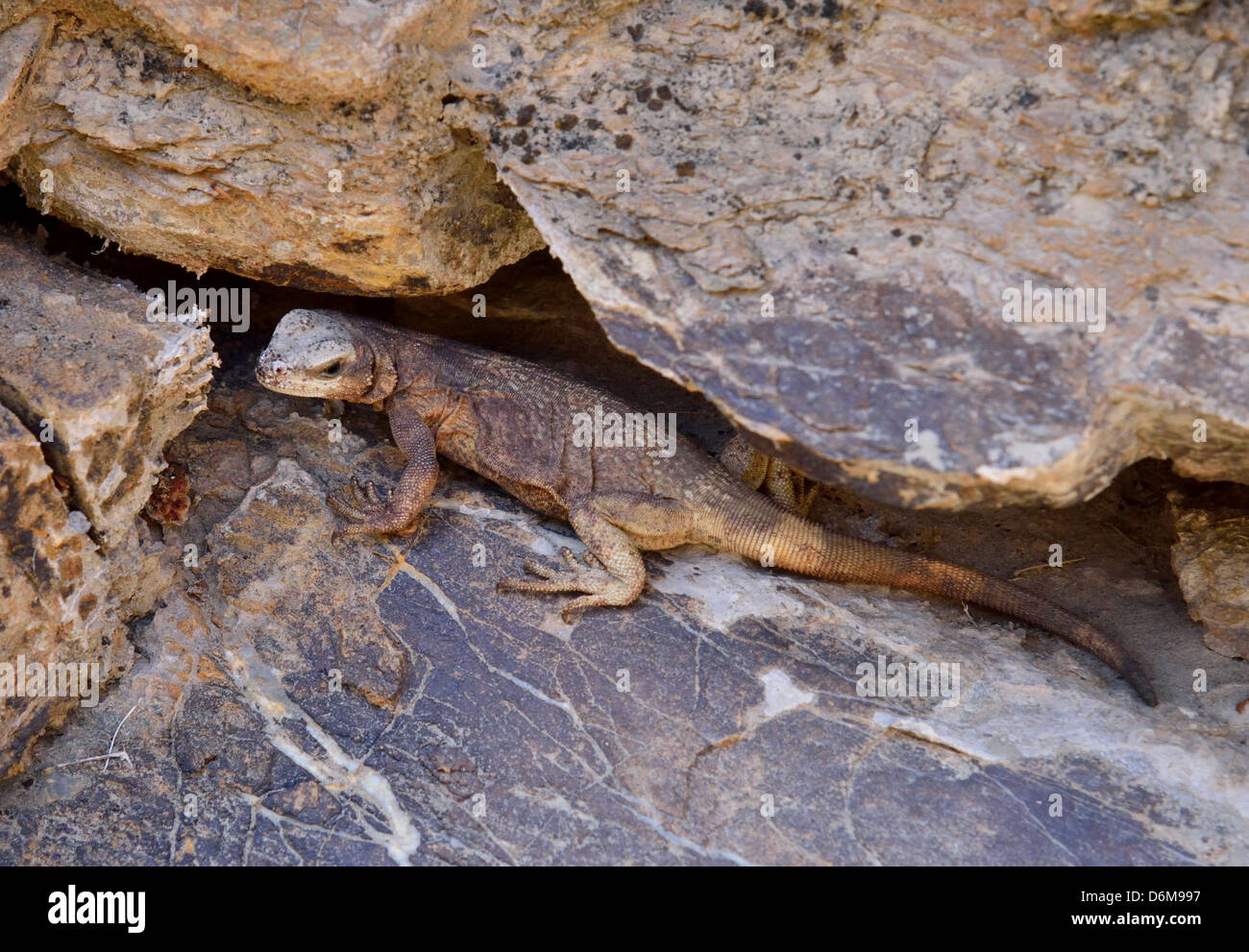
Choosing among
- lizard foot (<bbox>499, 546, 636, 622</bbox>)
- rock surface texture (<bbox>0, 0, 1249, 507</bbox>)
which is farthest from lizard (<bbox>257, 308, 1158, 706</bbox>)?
rock surface texture (<bbox>0, 0, 1249, 507</bbox>)

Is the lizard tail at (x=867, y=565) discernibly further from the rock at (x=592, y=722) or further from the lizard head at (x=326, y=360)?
the lizard head at (x=326, y=360)

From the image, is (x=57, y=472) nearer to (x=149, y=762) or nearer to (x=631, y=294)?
(x=149, y=762)

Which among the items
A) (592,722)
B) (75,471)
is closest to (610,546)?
(592,722)

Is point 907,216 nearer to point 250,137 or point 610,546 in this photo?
point 610,546

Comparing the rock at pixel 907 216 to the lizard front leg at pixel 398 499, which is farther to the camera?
the lizard front leg at pixel 398 499

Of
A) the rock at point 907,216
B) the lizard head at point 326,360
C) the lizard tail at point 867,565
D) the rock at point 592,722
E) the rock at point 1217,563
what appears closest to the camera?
the rock at point 907,216

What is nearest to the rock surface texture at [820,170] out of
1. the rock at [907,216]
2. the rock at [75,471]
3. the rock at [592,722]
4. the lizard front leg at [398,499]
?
the rock at [907,216]

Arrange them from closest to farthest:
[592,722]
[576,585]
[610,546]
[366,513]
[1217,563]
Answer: [592,722] → [1217,563] → [576,585] → [610,546] → [366,513]
